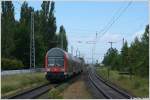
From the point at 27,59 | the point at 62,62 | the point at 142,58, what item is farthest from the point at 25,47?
the point at 142,58

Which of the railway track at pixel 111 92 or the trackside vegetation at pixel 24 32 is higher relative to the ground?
the trackside vegetation at pixel 24 32

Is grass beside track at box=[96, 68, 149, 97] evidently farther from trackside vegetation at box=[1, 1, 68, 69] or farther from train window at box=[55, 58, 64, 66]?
trackside vegetation at box=[1, 1, 68, 69]

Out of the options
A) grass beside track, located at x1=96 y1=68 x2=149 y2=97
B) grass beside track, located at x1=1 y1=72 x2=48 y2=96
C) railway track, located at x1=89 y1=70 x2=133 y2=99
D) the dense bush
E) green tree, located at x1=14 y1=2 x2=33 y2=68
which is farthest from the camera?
green tree, located at x1=14 y1=2 x2=33 y2=68

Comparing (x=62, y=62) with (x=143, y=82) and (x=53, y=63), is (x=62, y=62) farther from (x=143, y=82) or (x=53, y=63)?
(x=143, y=82)

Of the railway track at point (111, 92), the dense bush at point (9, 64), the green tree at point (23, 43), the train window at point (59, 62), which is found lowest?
the railway track at point (111, 92)

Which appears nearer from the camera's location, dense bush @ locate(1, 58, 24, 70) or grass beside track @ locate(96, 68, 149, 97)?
grass beside track @ locate(96, 68, 149, 97)

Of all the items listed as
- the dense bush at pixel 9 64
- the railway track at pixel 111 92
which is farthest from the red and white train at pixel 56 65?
the dense bush at pixel 9 64

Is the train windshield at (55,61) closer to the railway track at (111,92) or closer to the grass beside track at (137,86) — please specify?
the railway track at (111,92)

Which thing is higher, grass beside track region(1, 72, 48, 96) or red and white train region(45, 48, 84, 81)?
red and white train region(45, 48, 84, 81)

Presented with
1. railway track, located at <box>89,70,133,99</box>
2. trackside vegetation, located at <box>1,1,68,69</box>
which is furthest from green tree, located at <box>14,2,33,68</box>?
railway track, located at <box>89,70,133,99</box>

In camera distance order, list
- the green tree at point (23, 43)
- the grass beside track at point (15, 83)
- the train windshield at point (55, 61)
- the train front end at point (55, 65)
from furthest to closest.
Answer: the green tree at point (23, 43) → the train windshield at point (55, 61) → the train front end at point (55, 65) → the grass beside track at point (15, 83)

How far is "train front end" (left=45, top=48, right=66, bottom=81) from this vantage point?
45.2 metres

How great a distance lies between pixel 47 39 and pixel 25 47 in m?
9.74

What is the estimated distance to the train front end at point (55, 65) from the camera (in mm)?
45156
